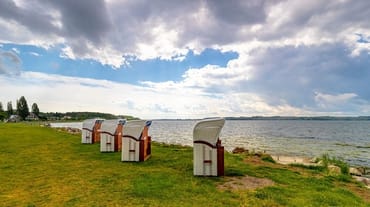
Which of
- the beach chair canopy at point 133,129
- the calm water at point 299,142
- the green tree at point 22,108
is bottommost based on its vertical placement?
the calm water at point 299,142

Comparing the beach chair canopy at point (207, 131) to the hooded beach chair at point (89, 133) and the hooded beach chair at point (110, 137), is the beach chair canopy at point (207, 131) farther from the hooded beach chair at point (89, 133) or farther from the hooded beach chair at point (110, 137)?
the hooded beach chair at point (89, 133)

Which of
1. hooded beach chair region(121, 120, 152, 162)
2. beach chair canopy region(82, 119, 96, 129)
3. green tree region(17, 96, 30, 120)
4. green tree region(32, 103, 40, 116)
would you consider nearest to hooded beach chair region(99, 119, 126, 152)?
hooded beach chair region(121, 120, 152, 162)

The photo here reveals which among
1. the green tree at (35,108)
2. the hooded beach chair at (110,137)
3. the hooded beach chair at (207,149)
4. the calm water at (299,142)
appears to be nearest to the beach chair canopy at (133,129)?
the hooded beach chair at (110,137)

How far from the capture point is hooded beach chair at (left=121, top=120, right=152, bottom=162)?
10609mm

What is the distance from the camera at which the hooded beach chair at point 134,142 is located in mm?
10609

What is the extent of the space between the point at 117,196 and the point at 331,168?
828cm

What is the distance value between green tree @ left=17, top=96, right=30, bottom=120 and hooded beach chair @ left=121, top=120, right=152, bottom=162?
360ft

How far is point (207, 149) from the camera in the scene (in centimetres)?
805

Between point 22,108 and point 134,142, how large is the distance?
11229 centimetres

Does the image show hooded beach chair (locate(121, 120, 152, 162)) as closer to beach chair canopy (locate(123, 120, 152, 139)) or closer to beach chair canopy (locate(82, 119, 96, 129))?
beach chair canopy (locate(123, 120, 152, 139))

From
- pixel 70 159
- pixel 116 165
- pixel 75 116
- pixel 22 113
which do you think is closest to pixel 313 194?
pixel 116 165

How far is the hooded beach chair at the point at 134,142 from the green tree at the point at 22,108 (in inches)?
4318

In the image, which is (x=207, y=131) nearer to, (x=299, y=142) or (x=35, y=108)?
(x=299, y=142)

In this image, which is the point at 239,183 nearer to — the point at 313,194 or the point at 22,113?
the point at 313,194
